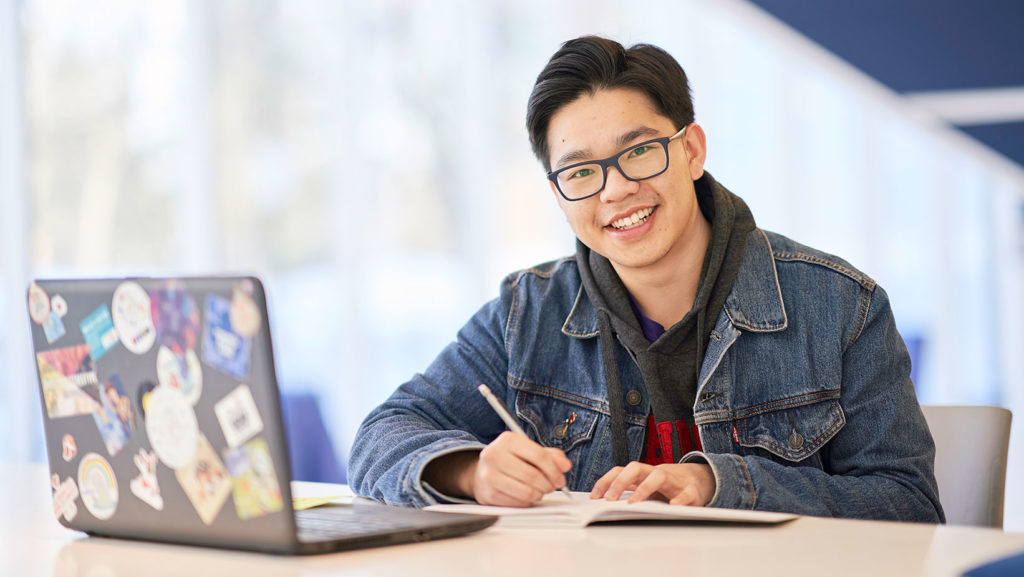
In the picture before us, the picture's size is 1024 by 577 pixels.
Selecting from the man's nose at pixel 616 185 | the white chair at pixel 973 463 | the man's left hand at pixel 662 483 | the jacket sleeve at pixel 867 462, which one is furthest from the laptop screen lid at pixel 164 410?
the white chair at pixel 973 463

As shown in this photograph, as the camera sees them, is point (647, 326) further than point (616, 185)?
Yes

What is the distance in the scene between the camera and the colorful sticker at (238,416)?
919mm

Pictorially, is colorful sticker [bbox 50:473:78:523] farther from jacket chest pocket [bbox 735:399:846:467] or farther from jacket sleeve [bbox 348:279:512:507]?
jacket chest pocket [bbox 735:399:846:467]

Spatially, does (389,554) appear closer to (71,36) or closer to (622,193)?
(622,193)

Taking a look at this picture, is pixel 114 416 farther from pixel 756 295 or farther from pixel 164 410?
pixel 756 295

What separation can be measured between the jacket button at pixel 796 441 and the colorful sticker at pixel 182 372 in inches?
36.9

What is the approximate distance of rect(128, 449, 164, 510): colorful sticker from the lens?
1032 millimetres

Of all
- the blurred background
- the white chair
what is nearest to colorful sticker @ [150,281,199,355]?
the white chair

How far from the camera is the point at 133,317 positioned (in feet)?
3.33

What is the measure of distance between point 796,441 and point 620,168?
0.50m

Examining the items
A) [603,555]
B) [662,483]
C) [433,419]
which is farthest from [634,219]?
[603,555]

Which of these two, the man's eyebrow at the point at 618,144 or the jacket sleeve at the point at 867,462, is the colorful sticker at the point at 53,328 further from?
the man's eyebrow at the point at 618,144

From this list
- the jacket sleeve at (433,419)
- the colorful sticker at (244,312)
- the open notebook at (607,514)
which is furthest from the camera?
the jacket sleeve at (433,419)

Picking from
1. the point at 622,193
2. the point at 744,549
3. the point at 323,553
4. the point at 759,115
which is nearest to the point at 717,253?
the point at 622,193
